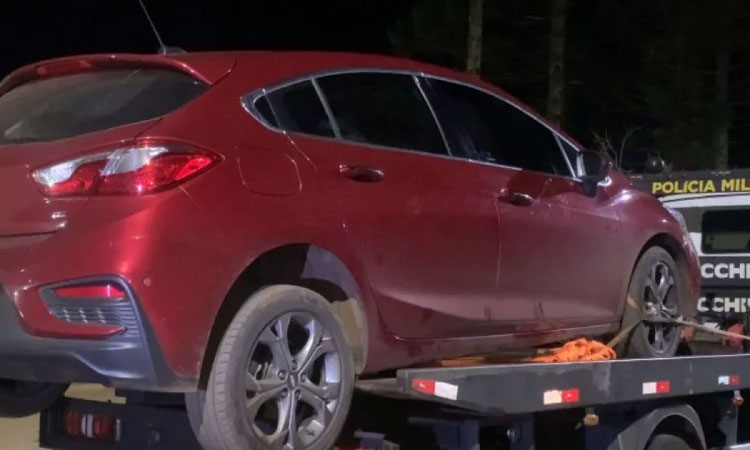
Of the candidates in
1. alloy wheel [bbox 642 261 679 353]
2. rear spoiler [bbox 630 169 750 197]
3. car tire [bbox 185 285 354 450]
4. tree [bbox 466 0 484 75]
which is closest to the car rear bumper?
car tire [bbox 185 285 354 450]

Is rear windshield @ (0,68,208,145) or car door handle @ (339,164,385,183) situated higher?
rear windshield @ (0,68,208,145)

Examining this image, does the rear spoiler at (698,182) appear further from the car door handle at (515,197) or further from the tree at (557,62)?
the tree at (557,62)

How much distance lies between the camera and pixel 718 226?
9523 millimetres

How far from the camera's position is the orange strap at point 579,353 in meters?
5.88

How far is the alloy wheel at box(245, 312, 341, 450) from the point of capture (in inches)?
168

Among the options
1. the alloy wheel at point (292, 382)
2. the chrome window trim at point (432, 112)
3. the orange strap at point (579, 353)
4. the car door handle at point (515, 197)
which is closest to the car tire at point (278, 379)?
the alloy wheel at point (292, 382)

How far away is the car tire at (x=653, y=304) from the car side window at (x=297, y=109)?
8.08ft

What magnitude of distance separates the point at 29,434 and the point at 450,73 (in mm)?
5152

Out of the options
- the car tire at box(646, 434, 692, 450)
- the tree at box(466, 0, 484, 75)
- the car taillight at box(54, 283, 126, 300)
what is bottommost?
the car tire at box(646, 434, 692, 450)

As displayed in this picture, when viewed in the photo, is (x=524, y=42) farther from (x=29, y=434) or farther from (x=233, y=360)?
(x=233, y=360)

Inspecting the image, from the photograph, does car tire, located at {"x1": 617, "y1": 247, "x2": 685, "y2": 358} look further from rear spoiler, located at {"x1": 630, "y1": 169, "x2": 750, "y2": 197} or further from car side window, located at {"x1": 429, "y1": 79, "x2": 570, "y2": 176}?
rear spoiler, located at {"x1": 630, "y1": 169, "x2": 750, "y2": 197}

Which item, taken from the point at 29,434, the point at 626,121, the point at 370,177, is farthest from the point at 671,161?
the point at 370,177

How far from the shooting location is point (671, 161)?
18.7 m

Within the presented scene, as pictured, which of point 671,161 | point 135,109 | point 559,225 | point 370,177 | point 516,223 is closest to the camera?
point 135,109
